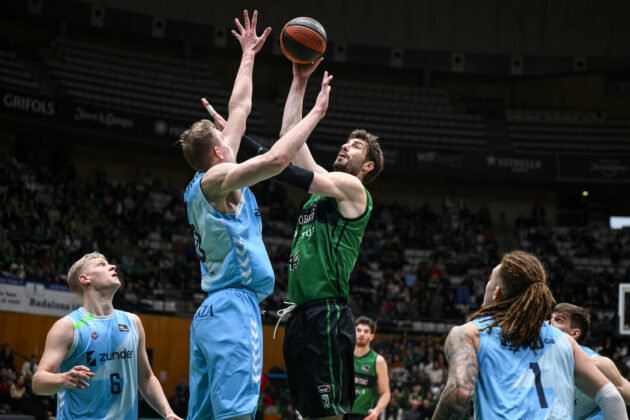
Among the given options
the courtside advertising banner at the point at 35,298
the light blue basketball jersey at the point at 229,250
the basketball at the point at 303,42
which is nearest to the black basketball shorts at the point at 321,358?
the light blue basketball jersey at the point at 229,250

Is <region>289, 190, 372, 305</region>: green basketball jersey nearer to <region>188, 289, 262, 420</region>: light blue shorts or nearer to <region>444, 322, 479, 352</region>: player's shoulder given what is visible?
<region>188, 289, 262, 420</region>: light blue shorts

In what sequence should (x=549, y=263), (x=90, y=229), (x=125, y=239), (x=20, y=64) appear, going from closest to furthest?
(x=90, y=229), (x=125, y=239), (x=20, y=64), (x=549, y=263)

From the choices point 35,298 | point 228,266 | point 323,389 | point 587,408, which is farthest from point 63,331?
point 35,298

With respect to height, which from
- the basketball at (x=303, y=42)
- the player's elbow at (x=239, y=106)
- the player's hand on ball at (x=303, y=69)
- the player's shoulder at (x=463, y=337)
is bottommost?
the player's shoulder at (x=463, y=337)

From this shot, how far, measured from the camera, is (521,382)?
11.9 ft

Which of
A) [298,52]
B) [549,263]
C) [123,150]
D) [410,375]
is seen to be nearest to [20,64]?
[123,150]

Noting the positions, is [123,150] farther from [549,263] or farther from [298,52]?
[298,52]

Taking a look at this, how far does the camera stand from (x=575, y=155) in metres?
27.6

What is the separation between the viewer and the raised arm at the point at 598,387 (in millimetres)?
3756

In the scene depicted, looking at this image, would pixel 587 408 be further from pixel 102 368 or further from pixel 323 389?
pixel 102 368

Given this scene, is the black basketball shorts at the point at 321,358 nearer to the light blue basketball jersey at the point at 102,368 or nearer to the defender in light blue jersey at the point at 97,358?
the defender in light blue jersey at the point at 97,358

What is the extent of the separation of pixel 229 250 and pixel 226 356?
1.96ft

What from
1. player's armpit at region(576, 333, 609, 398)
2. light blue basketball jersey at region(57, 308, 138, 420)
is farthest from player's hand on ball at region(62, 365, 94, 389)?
player's armpit at region(576, 333, 609, 398)

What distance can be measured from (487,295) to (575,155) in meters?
25.2
